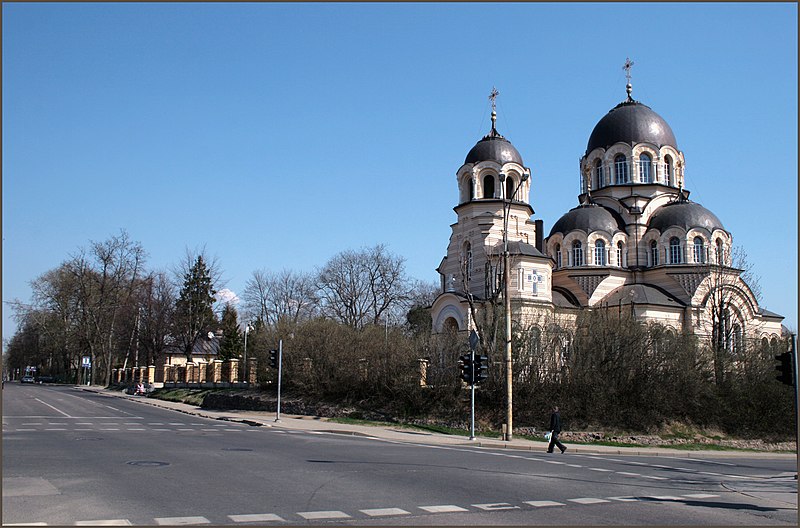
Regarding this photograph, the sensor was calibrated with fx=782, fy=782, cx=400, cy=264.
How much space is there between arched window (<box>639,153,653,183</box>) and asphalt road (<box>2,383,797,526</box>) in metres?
42.4

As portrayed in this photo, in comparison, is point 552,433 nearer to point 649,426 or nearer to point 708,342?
point 649,426

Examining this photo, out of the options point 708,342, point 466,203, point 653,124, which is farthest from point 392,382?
point 653,124

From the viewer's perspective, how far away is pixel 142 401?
50938mm

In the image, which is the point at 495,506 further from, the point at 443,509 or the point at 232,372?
the point at 232,372

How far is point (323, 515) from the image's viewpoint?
10.4m

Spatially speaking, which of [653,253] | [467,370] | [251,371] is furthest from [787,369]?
[653,253]

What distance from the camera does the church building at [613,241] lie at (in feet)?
174

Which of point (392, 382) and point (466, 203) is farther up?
point (466, 203)

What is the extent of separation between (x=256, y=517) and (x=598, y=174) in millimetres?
56674

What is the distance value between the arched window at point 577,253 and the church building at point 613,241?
0.24 feet

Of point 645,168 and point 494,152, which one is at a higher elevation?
point 645,168

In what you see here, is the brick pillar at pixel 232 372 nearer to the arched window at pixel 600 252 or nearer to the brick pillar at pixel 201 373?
the brick pillar at pixel 201 373

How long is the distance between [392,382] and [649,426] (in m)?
11.2

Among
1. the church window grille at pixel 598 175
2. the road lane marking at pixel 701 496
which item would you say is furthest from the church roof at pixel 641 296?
the road lane marking at pixel 701 496
